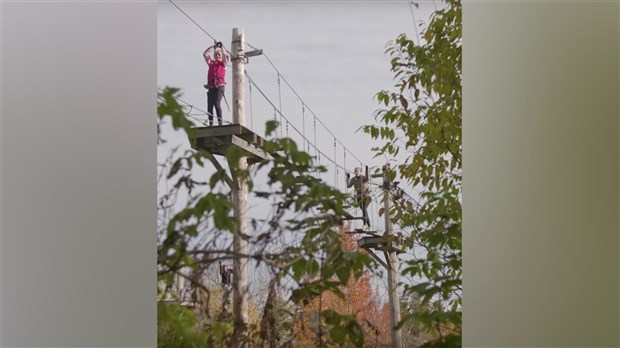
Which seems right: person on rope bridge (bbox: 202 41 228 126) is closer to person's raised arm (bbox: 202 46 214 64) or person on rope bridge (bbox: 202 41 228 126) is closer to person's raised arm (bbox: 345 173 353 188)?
person's raised arm (bbox: 202 46 214 64)

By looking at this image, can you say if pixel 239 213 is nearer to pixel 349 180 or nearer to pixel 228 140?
pixel 228 140

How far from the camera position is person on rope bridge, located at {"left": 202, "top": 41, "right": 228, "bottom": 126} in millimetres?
2273

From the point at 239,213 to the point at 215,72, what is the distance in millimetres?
A: 498

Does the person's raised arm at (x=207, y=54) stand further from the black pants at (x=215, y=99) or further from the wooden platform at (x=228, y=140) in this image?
the wooden platform at (x=228, y=140)

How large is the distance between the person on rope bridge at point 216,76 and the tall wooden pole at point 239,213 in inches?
1.4

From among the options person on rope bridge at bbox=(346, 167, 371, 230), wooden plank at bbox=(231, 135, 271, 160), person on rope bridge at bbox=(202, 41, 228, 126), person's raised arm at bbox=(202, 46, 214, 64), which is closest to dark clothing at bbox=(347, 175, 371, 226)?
person on rope bridge at bbox=(346, 167, 371, 230)

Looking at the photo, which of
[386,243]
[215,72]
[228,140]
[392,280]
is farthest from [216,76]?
[392,280]

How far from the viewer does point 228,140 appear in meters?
2.17
